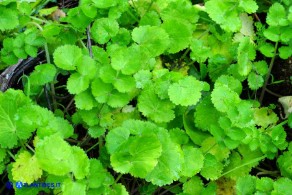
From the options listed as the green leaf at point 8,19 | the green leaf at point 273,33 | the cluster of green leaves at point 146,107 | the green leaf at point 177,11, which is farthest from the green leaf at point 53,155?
the green leaf at point 273,33

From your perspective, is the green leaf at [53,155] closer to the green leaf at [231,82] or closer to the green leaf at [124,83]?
the green leaf at [124,83]

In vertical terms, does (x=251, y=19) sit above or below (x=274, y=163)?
above

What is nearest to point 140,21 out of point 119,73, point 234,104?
point 119,73

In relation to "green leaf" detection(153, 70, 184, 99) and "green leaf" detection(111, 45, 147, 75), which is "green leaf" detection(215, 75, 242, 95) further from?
"green leaf" detection(111, 45, 147, 75)

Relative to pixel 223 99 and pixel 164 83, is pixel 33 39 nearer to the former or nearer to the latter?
pixel 164 83

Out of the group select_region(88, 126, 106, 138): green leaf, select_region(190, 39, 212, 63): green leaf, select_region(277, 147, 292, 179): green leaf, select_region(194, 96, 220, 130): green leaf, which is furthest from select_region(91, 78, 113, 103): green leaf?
select_region(277, 147, 292, 179): green leaf

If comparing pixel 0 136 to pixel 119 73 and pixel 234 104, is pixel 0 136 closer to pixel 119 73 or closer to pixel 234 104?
pixel 119 73
